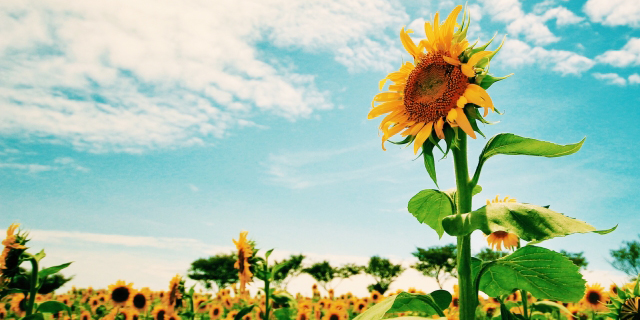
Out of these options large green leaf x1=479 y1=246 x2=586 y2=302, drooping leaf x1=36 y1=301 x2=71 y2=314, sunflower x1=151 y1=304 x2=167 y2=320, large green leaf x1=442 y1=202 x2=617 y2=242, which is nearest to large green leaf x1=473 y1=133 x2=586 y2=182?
large green leaf x1=442 y1=202 x2=617 y2=242

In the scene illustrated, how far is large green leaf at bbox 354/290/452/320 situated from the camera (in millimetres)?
Result: 2403

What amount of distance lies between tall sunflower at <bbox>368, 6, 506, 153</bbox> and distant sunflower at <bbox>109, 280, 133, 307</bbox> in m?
7.58

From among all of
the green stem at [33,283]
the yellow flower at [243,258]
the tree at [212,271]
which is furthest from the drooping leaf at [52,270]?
the tree at [212,271]

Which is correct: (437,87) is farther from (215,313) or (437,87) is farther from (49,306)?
(215,313)

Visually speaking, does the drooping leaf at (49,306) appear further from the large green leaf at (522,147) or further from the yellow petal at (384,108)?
the large green leaf at (522,147)

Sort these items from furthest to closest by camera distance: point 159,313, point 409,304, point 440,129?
point 159,313, point 409,304, point 440,129

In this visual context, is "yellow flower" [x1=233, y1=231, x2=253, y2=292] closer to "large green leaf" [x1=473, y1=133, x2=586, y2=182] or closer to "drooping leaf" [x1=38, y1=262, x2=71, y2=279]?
"drooping leaf" [x1=38, y1=262, x2=71, y2=279]

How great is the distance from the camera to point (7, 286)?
17.2ft

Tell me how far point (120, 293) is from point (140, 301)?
41 cm

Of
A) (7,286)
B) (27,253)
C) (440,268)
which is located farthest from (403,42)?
(440,268)

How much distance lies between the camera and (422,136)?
8.86 ft

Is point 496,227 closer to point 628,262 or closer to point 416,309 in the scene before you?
point 416,309

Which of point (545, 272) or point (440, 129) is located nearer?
point (545, 272)

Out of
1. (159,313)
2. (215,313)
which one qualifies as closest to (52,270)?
(159,313)
